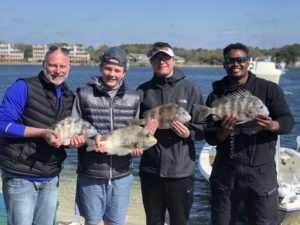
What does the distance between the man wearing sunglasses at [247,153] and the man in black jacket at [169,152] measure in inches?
14.8

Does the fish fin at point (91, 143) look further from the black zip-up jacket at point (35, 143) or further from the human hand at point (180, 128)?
the human hand at point (180, 128)

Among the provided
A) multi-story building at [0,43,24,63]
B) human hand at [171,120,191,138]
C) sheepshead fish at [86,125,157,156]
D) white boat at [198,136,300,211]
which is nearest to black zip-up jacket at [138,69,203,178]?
human hand at [171,120,191,138]

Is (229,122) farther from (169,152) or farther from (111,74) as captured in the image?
(111,74)

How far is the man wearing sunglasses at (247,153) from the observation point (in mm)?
5059

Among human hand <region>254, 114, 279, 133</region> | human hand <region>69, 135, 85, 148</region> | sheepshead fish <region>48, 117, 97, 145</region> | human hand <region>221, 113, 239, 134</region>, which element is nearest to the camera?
sheepshead fish <region>48, 117, 97, 145</region>

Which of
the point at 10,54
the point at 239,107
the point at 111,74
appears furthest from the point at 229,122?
the point at 10,54

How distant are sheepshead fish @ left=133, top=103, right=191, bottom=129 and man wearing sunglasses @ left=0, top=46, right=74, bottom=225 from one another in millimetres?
1012

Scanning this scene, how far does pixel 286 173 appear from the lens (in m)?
13.2

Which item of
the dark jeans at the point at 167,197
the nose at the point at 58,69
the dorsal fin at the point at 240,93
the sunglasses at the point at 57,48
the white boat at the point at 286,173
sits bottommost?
the white boat at the point at 286,173

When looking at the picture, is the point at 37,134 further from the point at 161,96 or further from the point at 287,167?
the point at 287,167

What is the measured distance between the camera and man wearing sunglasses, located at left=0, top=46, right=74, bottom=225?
4570mm

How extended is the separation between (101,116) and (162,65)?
999 mm

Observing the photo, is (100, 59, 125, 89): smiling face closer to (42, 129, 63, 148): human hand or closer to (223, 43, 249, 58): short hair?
(42, 129, 63, 148): human hand

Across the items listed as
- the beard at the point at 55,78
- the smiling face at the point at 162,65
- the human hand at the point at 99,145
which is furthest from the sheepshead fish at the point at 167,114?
the beard at the point at 55,78
